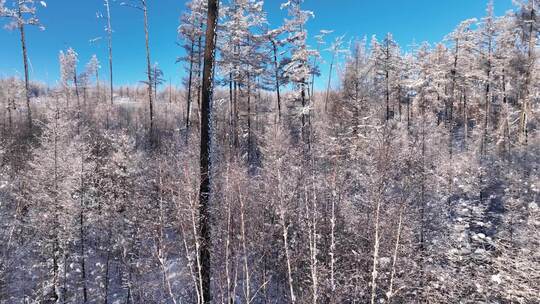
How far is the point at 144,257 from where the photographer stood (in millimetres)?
16969

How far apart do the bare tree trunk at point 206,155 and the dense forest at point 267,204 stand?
3 centimetres

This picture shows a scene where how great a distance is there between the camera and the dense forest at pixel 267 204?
430 inches

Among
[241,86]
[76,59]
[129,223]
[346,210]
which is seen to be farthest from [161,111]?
[346,210]

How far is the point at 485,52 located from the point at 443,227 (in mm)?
22654

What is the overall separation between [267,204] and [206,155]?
8702 mm

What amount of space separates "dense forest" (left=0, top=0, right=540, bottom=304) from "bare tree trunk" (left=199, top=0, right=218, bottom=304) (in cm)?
3

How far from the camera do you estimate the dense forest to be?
35.9 feet

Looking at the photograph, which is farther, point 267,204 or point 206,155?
point 267,204

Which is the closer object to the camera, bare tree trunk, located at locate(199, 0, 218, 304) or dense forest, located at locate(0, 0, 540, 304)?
bare tree trunk, located at locate(199, 0, 218, 304)

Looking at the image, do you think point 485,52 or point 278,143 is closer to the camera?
point 278,143

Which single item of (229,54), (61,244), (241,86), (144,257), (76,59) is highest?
(76,59)

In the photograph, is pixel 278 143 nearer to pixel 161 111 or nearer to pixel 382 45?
pixel 382 45

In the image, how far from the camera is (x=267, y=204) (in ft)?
50.2

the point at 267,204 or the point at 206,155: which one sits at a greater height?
the point at 206,155
